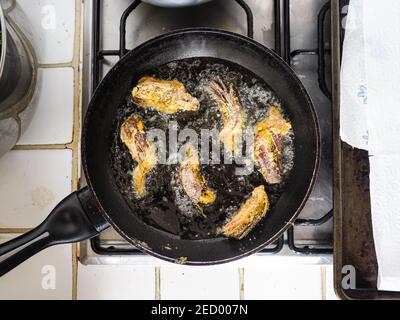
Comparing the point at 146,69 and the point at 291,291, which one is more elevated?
the point at 146,69

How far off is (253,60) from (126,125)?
25 cm

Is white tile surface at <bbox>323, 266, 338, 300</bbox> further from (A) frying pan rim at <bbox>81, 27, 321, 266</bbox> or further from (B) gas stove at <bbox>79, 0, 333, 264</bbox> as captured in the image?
(A) frying pan rim at <bbox>81, 27, 321, 266</bbox>

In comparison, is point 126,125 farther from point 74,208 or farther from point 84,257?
point 84,257

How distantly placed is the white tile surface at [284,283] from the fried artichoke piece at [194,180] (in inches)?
6.9

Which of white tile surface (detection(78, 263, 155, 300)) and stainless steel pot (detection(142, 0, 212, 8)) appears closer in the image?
stainless steel pot (detection(142, 0, 212, 8))

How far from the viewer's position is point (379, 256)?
2.36 feet

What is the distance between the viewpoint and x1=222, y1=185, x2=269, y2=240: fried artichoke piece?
77cm

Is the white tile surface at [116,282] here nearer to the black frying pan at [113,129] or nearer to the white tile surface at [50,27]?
the black frying pan at [113,129]

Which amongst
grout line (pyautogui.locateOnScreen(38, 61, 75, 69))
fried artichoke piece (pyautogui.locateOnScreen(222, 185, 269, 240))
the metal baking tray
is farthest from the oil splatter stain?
the metal baking tray

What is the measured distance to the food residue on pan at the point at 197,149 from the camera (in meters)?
0.78

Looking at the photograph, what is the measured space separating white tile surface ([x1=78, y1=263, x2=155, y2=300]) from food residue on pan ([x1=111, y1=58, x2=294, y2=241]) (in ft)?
0.41

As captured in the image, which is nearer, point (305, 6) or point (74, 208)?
point (74, 208)

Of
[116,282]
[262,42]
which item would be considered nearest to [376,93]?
[262,42]

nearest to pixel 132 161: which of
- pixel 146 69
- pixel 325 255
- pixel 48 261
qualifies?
pixel 146 69
